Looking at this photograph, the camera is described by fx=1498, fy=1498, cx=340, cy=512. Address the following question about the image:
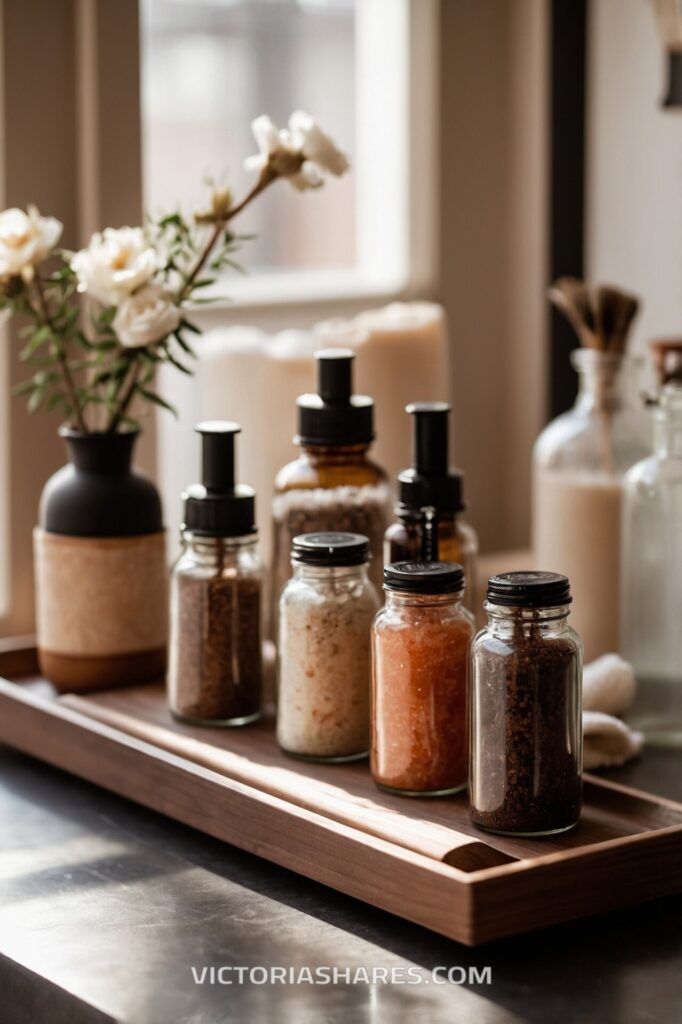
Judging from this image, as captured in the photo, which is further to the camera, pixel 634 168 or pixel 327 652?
pixel 634 168

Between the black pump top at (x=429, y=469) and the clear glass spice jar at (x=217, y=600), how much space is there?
0.11 meters

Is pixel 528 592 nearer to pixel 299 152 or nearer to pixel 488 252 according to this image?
pixel 299 152

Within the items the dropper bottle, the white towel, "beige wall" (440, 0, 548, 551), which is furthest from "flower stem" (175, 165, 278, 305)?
"beige wall" (440, 0, 548, 551)

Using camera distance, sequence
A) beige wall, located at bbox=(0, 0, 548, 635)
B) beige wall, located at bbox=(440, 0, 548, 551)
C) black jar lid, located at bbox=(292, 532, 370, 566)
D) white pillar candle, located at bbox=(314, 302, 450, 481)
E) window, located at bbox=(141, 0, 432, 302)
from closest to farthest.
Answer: black jar lid, located at bbox=(292, 532, 370, 566) < white pillar candle, located at bbox=(314, 302, 450, 481) < beige wall, located at bbox=(0, 0, 548, 635) < window, located at bbox=(141, 0, 432, 302) < beige wall, located at bbox=(440, 0, 548, 551)

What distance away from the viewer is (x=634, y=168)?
1.81m

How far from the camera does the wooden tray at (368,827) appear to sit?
0.79 metres

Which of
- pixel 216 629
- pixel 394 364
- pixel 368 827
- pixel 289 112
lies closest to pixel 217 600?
pixel 216 629

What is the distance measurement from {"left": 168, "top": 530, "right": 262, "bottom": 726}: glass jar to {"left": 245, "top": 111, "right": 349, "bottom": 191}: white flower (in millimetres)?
271

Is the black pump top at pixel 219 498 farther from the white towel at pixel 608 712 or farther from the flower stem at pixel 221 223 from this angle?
the white towel at pixel 608 712

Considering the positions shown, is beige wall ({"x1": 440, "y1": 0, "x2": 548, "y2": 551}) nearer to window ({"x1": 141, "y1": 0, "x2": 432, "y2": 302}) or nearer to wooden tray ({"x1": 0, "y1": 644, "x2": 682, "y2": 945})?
window ({"x1": 141, "y1": 0, "x2": 432, "y2": 302})

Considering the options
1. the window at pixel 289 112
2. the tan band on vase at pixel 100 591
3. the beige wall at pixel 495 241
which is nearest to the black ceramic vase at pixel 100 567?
the tan band on vase at pixel 100 591

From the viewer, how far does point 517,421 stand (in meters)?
1.86

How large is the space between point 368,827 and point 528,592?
164 mm

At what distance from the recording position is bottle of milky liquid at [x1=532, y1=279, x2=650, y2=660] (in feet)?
4.03
